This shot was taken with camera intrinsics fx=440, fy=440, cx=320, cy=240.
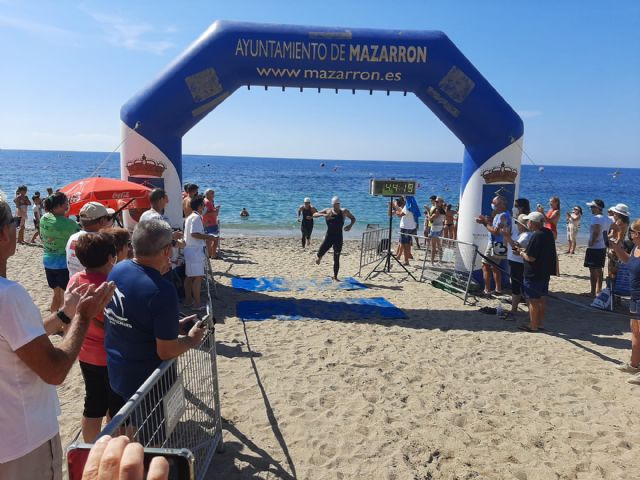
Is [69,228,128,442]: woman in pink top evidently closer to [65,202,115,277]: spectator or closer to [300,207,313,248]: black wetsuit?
[65,202,115,277]: spectator

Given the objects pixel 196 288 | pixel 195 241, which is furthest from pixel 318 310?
pixel 195 241

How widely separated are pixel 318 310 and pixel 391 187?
127 inches

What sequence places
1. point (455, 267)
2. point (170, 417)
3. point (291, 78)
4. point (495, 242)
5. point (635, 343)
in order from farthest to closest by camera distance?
point (455, 267) < point (495, 242) < point (291, 78) < point (635, 343) < point (170, 417)

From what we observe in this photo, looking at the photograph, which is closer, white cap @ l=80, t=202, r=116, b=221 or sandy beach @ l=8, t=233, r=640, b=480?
sandy beach @ l=8, t=233, r=640, b=480

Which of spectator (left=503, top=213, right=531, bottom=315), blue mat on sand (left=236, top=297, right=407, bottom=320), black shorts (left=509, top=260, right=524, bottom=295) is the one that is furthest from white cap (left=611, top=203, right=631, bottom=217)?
blue mat on sand (left=236, top=297, right=407, bottom=320)

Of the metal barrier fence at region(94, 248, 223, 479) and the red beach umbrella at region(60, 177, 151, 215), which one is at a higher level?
the red beach umbrella at region(60, 177, 151, 215)

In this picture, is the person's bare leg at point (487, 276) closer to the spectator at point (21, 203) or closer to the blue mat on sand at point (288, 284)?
the blue mat on sand at point (288, 284)

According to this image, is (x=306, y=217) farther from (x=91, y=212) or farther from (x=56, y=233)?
(x=91, y=212)

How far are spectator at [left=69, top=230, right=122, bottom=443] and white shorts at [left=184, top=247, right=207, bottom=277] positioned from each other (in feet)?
13.5

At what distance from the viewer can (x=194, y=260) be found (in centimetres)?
744

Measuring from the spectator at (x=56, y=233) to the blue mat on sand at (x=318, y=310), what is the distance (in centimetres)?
283

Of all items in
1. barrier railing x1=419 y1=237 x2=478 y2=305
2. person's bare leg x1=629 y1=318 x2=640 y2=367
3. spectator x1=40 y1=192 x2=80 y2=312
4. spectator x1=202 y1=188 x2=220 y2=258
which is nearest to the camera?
spectator x1=40 y1=192 x2=80 y2=312

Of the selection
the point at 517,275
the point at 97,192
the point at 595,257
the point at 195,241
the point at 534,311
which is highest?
the point at 97,192

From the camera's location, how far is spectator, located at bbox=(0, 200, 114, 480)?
1.91 meters
